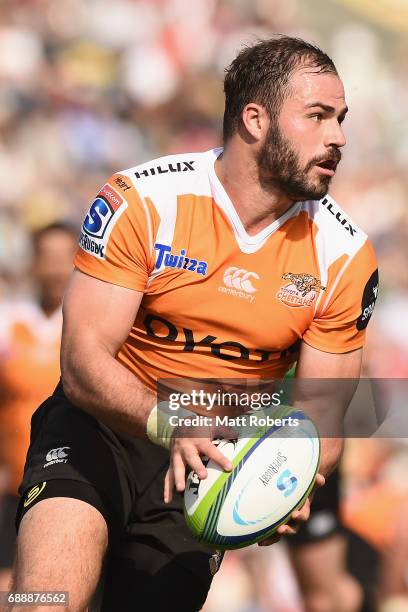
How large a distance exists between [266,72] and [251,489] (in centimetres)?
172

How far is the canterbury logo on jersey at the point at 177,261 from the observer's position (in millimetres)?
3930

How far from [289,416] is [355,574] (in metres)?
3.34

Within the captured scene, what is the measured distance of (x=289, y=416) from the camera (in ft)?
11.9

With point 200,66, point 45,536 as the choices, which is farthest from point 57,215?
point 45,536

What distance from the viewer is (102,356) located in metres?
3.72

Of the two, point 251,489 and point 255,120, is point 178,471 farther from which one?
point 255,120

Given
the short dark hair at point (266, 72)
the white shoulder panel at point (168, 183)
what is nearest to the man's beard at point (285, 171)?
the short dark hair at point (266, 72)

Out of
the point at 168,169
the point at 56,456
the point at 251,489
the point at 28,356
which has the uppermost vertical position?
the point at 168,169

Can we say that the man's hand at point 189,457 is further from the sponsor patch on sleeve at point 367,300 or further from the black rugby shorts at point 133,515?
the sponsor patch on sleeve at point 367,300

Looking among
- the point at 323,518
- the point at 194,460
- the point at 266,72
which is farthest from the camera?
the point at 323,518

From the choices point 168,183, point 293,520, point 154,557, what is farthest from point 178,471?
point 168,183

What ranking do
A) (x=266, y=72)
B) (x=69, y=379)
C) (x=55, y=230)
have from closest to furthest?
1. (x=69, y=379)
2. (x=266, y=72)
3. (x=55, y=230)

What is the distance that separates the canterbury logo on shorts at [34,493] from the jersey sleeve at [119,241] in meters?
0.82

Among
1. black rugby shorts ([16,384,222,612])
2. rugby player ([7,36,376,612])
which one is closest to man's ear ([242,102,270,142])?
rugby player ([7,36,376,612])
